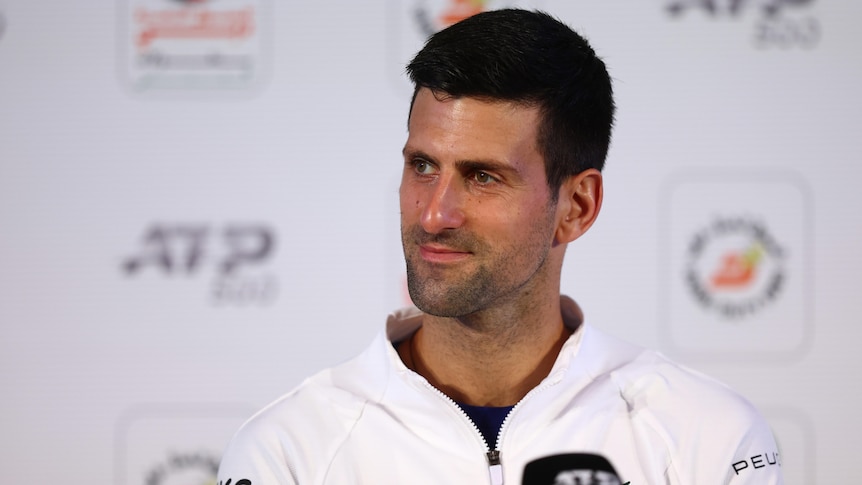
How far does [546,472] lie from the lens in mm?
→ 1344

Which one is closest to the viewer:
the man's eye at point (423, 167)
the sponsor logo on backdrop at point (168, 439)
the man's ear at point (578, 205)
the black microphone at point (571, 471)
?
the black microphone at point (571, 471)

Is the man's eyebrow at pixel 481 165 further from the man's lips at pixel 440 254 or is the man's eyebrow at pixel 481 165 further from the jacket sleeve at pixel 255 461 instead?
the jacket sleeve at pixel 255 461

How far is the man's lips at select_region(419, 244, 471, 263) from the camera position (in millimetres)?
1370

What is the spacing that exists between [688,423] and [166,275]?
128 cm

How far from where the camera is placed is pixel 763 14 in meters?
2.34

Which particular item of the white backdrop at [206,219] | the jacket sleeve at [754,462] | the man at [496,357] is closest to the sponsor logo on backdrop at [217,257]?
the white backdrop at [206,219]

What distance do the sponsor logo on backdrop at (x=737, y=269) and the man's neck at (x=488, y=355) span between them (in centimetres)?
93

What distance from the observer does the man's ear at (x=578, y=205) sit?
152cm

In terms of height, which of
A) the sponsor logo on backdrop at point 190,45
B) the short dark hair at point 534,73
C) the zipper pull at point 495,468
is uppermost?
the sponsor logo on backdrop at point 190,45

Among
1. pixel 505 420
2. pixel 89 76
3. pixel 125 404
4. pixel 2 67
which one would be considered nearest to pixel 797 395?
pixel 505 420

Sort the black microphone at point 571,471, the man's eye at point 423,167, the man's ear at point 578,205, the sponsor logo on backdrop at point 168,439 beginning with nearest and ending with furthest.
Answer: the black microphone at point 571,471, the man's eye at point 423,167, the man's ear at point 578,205, the sponsor logo on backdrop at point 168,439

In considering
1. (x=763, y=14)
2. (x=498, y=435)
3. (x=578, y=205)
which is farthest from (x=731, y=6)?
(x=498, y=435)

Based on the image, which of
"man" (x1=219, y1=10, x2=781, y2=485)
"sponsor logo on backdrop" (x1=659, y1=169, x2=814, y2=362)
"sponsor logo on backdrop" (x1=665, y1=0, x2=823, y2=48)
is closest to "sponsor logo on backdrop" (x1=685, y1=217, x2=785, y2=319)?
"sponsor logo on backdrop" (x1=659, y1=169, x2=814, y2=362)

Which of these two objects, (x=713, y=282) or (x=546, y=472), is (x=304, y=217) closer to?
(x=713, y=282)
